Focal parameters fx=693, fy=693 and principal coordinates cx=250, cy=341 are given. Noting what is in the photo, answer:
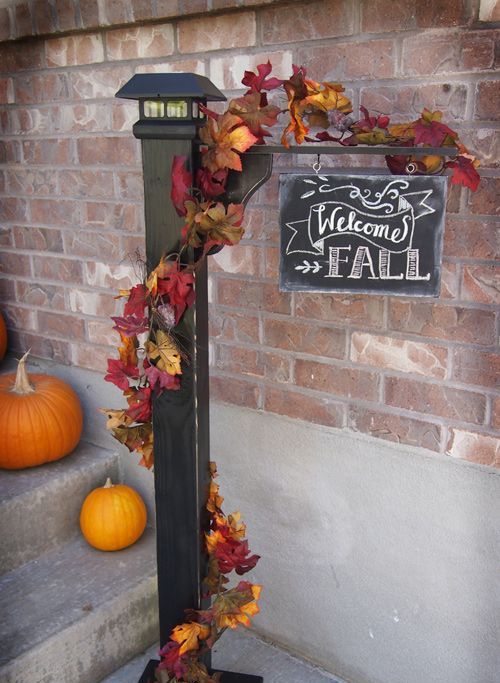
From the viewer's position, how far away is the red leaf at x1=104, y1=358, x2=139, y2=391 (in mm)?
1512

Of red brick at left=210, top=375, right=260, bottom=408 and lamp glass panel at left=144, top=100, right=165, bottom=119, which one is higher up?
lamp glass panel at left=144, top=100, right=165, bottom=119

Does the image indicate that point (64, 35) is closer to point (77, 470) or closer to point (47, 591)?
point (77, 470)

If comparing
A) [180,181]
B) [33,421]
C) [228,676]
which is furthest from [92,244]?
[228,676]

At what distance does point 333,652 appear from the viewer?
211 cm

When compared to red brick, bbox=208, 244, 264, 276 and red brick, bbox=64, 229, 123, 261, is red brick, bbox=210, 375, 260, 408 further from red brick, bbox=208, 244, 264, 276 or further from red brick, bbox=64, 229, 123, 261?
red brick, bbox=64, 229, 123, 261

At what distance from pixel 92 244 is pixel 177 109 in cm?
109

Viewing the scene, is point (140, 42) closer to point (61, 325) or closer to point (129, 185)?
point (129, 185)

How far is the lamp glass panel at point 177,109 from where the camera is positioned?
1.35 meters

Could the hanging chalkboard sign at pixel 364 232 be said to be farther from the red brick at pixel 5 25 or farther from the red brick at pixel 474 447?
the red brick at pixel 5 25

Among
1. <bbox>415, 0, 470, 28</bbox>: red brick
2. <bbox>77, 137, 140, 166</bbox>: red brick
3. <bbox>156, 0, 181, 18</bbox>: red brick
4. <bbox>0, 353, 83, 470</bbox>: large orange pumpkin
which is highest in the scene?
<bbox>156, 0, 181, 18</bbox>: red brick

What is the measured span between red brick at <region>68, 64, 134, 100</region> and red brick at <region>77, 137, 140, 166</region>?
14 centimetres

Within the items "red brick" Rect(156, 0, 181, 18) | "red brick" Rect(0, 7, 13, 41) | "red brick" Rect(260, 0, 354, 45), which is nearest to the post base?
"red brick" Rect(260, 0, 354, 45)

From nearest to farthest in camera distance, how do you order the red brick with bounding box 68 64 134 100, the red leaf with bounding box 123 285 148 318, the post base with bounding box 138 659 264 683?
the red leaf with bounding box 123 285 148 318
the post base with bounding box 138 659 264 683
the red brick with bounding box 68 64 134 100

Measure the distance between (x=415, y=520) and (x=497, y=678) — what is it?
454mm
